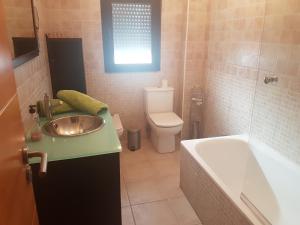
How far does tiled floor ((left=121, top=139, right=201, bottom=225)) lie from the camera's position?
192 centimetres

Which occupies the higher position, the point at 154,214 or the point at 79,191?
the point at 79,191

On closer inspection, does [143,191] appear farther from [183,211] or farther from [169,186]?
[183,211]

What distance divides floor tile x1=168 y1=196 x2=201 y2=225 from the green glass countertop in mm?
939

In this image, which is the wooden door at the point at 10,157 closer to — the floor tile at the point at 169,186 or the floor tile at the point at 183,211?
the floor tile at the point at 183,211

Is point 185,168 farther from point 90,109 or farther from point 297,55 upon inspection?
point 297,55

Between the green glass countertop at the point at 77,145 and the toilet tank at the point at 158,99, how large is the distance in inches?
57.7

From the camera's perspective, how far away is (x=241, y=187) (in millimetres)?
2086

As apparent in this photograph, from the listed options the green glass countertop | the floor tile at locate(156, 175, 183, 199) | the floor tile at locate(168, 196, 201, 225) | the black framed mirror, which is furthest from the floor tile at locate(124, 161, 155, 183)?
the black framed mirror

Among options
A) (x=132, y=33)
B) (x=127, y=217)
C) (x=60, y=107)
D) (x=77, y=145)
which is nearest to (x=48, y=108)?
(x=60, y=107)

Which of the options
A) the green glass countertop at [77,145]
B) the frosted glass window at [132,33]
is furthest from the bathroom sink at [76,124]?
the frosted glass window at [132,33]

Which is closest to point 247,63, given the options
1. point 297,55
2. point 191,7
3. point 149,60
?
point 297,55

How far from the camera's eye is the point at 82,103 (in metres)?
2.01

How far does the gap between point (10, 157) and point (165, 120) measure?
2251 millimetres

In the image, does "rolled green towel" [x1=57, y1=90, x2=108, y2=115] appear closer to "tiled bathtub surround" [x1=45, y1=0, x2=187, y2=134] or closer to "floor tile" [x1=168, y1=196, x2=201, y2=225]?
"tiled bathtub surround" [x1=45, y1=0, x2=187, y2=134]
